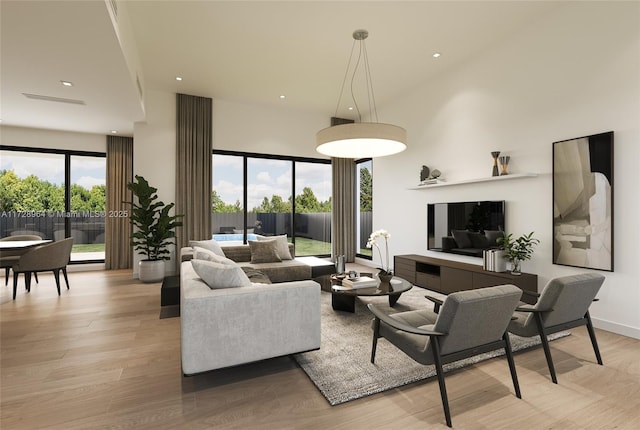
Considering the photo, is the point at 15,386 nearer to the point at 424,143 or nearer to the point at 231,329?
the point at 231,329

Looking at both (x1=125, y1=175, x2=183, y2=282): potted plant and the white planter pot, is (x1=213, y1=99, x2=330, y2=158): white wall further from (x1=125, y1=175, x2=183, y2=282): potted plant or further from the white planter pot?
the white planter pot

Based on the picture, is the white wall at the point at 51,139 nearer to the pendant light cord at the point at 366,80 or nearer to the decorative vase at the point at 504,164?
the pendant light cord at the point at 366,80

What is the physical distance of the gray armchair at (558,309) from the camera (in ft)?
7.33

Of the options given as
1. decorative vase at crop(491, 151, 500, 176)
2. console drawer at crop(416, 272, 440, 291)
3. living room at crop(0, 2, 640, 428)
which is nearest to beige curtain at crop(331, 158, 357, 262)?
living room at crop(0, 2, 640, 428)

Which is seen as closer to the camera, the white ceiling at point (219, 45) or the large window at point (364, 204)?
the white ceiling at point (219, 45)

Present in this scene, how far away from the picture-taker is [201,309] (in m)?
2.09

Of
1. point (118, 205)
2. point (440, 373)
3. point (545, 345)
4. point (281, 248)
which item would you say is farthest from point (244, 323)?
point (118, 205)

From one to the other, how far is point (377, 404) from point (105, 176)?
6.80 m

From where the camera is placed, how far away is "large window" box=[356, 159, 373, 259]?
735 centimetres

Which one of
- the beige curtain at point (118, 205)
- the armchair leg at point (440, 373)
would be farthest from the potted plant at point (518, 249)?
the beige curtain at point (118, 205)

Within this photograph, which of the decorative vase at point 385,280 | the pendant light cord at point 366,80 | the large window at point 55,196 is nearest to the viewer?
the decorative vase at point 385,280

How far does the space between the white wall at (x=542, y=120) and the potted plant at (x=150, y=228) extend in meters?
4.34

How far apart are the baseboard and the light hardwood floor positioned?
0.31 feet

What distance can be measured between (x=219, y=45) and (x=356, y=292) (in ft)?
12.0
